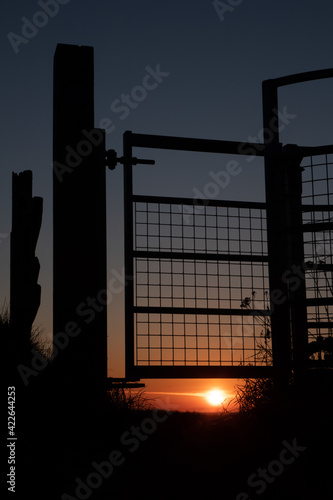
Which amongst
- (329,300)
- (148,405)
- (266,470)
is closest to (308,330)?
(329,300)

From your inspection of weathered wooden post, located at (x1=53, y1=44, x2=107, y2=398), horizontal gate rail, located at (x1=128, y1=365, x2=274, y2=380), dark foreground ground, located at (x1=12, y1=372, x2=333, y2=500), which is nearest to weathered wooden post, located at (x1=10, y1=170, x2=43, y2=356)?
weathered wooden post, located at (x1=53, y1=44, x2=107, y2=398)

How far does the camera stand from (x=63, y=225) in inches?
226

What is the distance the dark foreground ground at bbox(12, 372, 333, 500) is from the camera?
11.8 ft

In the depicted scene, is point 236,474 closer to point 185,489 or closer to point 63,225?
point 185,489

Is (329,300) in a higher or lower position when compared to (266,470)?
higher

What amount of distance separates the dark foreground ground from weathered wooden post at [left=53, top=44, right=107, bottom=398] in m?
0.74

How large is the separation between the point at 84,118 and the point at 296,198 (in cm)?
210

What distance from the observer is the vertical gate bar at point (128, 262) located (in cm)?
593

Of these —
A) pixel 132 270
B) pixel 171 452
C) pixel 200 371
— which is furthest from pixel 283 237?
pixel 171 452

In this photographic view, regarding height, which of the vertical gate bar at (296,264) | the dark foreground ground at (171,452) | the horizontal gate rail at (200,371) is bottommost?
the dark foreground ground at (171,452)

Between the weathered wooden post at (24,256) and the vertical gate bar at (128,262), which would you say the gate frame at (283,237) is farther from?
the weathered wooden post at (24,256)

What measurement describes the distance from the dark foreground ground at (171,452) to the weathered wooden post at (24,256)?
2.83 ft

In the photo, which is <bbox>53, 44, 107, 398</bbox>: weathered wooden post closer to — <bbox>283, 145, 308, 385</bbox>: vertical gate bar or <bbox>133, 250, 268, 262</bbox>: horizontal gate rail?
<bbox>133, 250, 268, 262</bbox>: horizontal gate rail

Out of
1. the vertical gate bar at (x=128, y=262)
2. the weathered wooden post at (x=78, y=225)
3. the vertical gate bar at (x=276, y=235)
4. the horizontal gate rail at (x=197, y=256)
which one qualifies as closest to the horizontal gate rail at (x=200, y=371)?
the vertical gate bar at (x=128, y=262)
